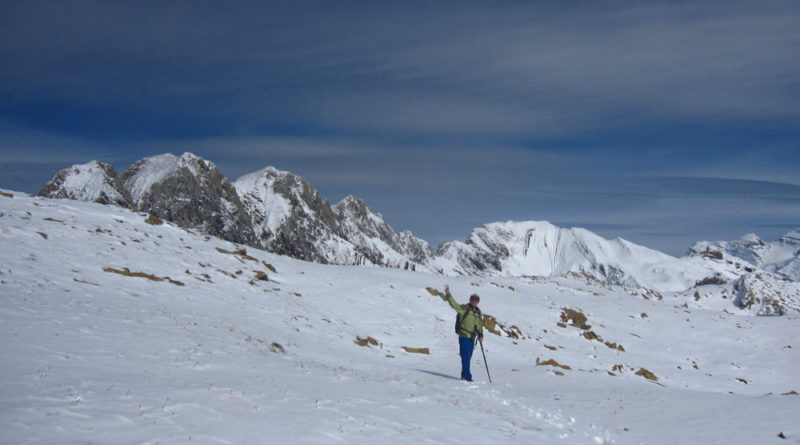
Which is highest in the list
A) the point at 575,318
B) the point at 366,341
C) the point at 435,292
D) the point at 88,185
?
the point at 88,185

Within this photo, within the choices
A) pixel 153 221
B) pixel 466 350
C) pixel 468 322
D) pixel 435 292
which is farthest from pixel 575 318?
pixel 153 221

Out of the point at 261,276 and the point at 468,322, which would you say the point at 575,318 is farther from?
the point at 468,322

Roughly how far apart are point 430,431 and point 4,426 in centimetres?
651

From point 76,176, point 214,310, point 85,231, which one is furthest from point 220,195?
point 214,310

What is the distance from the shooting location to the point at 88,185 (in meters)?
96.6

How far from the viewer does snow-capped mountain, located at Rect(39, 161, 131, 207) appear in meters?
94.4

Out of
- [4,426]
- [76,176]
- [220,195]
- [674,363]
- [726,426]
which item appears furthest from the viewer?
[220,195]

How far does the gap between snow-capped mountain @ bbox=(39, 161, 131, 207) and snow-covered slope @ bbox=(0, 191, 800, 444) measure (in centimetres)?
6988

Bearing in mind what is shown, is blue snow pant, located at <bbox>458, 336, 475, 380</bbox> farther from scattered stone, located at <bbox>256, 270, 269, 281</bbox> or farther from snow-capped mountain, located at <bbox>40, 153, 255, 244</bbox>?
snow-capped mountain, located at <bbox>40, 153, 255, 244</bbox>

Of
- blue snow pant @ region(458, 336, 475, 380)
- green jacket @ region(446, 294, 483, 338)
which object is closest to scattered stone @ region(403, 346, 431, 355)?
blue snow pant @ region(458, 336, 475, 380)

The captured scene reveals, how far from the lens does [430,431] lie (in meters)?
9.77

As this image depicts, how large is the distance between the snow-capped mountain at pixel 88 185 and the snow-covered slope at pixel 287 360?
6988cm

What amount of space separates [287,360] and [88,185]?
97.5 m

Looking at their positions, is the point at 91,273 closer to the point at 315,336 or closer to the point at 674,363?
the point at 315,336
